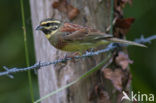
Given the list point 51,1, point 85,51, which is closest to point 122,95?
point 85,51

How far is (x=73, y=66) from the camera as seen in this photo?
3.31 meters

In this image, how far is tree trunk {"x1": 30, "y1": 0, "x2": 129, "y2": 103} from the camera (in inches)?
129

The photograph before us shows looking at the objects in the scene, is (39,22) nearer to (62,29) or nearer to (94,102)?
(62,29)

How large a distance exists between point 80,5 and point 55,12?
10.2 inches

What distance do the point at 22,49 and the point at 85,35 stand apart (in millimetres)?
1933

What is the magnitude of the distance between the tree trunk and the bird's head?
6 cm

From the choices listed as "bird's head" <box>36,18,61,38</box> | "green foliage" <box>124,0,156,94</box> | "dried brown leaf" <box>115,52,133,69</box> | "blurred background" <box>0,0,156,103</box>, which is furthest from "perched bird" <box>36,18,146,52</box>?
"green foliage" <box>124,0,156,94</box>

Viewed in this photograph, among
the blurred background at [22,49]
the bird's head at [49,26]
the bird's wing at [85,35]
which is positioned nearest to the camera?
the bird's head at [49,26]

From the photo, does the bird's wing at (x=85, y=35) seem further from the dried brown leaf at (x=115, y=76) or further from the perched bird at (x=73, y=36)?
the dried brown leaf at (x=115, y=76)

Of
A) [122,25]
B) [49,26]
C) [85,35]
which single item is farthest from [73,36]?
[122,25]

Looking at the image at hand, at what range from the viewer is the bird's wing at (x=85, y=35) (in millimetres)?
3428

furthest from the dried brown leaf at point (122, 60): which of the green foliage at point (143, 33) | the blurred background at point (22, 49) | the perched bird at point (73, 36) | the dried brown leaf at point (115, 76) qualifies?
the green foliage at point (143, 33)

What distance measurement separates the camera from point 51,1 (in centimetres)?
336

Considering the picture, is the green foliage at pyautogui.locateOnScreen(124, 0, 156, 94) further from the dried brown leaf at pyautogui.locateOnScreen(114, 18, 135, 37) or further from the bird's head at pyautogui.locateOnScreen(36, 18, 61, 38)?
the bird's head at pyautogui.locateOnScreen(36, 18, 61, 38)
